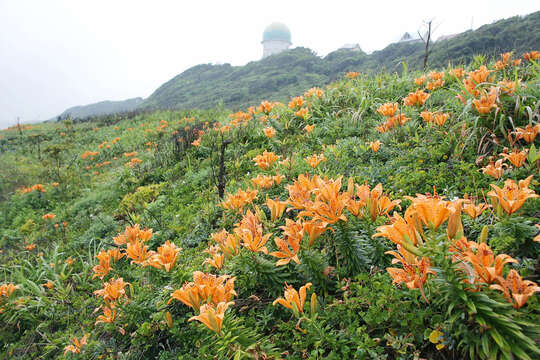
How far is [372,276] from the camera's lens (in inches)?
56.4

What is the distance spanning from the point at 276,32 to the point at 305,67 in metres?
27.0

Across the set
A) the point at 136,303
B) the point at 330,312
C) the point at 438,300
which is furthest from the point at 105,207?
the point at 438,300

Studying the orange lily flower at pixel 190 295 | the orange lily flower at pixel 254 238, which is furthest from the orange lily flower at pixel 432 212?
the orange lily flower at pixel 190 295

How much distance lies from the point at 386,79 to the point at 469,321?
516cm

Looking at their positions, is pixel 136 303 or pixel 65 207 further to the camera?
pixel 65 207

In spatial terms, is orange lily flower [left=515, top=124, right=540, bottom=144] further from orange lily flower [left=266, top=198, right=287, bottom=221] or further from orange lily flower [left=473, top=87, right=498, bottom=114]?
orange lily flower [left=266, top=198, right=287, bottom=221]

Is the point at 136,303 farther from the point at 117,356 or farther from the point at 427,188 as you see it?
the point at 427,188

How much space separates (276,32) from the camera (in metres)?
57.2

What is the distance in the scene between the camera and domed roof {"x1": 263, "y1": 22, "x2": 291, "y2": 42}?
188ft

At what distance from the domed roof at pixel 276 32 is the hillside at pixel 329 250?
59.7m

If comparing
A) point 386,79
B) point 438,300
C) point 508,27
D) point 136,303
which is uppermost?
point 508,27

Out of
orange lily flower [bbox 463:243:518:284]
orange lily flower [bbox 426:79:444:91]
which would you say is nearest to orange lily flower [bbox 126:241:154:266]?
orange lily flower [bbox 463:243:518:284]

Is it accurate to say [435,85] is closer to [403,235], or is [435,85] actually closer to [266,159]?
[266,159]

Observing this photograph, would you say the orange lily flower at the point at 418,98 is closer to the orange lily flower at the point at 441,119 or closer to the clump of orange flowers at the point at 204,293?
the orange lily flower at the point at 441,119
